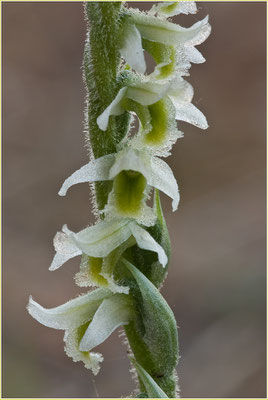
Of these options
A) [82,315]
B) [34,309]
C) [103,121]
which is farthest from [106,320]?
[103,121]

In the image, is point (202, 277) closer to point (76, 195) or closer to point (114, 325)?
point (76, 195)

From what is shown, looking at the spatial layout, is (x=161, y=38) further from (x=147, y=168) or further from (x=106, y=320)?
(x=106, y=320)

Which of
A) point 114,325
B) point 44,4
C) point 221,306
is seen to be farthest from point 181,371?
point 44,4

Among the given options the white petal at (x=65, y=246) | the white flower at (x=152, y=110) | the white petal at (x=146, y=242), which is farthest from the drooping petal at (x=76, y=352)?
the white flower at (x=152, y=110)

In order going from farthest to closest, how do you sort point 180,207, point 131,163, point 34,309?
point 180,207 → point 34,309 → point 131,163

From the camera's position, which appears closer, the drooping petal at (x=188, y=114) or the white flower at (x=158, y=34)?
the white flower at (x=158, y=34)

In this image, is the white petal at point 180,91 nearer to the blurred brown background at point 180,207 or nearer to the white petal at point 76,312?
the white petal at point 76,312

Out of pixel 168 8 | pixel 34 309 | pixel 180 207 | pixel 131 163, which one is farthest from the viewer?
pixel 180 207
